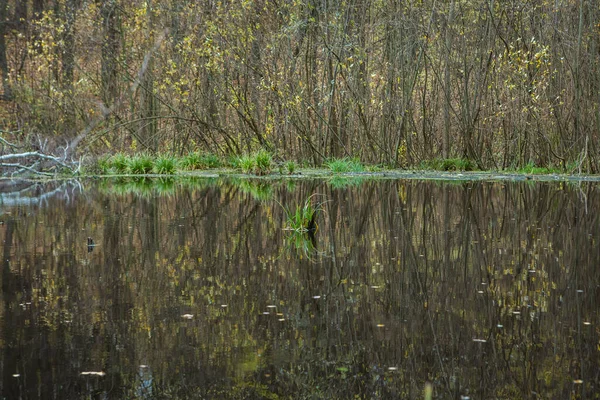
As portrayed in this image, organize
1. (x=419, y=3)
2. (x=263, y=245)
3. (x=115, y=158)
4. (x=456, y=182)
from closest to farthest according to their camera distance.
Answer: (x=263, y=245), (x=456, y=182), (x=419, y=3), (x=115, y=158)

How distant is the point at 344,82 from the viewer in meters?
20.1

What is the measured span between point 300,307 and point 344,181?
12406 millimetres

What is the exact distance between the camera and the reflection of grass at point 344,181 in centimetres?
1614

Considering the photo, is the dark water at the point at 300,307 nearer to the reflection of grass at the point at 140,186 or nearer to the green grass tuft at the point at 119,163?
the reflection of grass at the point at 140,186

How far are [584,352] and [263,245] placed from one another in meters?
4.35

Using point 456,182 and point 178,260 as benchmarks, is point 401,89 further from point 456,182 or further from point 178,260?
point 178,260

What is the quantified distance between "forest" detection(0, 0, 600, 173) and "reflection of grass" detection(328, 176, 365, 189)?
6.26 ft

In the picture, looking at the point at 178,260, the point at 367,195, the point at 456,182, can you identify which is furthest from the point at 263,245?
the point at 456,182

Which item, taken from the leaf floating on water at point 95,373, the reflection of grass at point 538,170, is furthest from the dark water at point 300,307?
the reflection of grass at point 538,170

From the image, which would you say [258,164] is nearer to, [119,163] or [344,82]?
[344,82]

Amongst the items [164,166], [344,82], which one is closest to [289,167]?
[344,82]

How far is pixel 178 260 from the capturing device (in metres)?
6.94

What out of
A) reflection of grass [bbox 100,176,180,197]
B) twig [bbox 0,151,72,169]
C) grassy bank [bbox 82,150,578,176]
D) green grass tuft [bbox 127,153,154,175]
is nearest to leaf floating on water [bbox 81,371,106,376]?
reflection of grass [bbox 100,176,180,197]

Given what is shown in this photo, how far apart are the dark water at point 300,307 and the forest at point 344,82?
8965 millimetres
